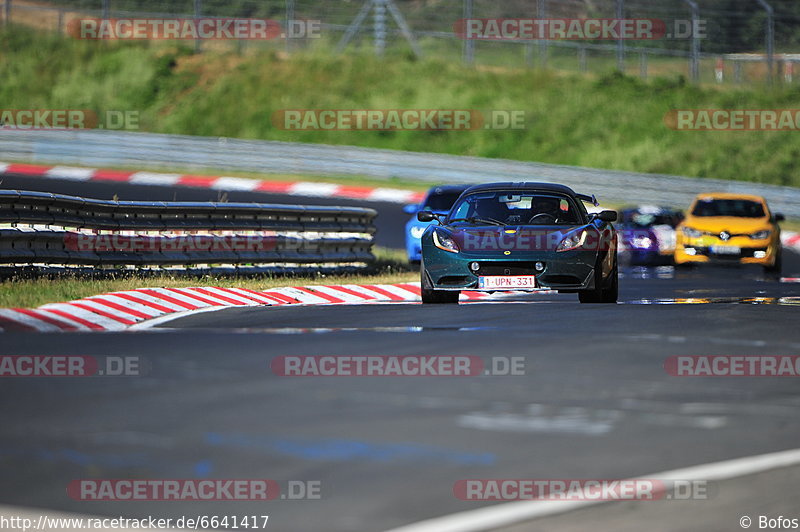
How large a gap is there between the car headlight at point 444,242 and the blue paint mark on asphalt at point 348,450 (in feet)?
26.9

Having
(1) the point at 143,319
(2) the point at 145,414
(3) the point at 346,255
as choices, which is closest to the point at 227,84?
(3) the point at 346,255

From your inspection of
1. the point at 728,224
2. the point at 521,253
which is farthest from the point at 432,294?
the point at 728,224

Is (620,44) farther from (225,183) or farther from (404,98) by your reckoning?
(225,183)

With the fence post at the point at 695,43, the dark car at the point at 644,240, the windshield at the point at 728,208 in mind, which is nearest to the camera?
the windshield at the point at 728,208

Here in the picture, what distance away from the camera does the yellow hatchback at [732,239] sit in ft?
80.6

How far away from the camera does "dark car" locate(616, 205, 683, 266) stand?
27.2 meters

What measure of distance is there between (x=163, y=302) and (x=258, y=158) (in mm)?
24086

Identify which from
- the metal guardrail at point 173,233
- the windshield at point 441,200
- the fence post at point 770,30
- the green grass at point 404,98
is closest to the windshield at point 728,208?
the windshield at point 441,200

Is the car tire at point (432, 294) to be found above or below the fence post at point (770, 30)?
below

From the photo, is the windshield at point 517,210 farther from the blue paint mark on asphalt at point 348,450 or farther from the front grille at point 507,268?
the blue paint mark on asphalt at point 348,450

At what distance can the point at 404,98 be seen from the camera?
49031 mm

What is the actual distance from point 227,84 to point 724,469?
1768 inches

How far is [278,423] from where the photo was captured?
734cm

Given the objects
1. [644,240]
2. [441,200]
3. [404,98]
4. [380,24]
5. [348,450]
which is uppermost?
[380,24]
